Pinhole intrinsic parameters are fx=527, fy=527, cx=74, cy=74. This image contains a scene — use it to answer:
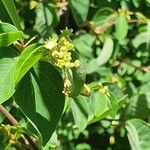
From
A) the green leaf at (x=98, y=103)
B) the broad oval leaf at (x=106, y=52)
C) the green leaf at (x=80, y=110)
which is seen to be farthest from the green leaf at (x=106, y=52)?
the green leaf at (x=80, y=110)

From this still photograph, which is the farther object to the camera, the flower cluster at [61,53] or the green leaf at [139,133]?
the green leaf at [139,133]

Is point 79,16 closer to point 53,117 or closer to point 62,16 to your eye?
point 62,16

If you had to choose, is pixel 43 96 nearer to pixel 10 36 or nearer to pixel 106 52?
pixel 10 36

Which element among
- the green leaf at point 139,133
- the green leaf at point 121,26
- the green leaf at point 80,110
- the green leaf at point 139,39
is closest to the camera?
the green leaf at point 80,110

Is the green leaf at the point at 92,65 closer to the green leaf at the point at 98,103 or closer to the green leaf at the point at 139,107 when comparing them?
the green leaf at the point at 139,107

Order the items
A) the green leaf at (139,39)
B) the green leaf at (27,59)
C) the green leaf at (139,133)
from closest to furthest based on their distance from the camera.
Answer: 1. the green leaf at (27,59)
2. the green leaf at (139,133)
3. the green leaf at (139,39)

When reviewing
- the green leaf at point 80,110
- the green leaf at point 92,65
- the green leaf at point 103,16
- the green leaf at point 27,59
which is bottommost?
the green leaf at point 92,65

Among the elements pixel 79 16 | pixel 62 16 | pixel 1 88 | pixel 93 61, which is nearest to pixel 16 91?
pixel 1 88

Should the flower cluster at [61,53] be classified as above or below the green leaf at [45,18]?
above
